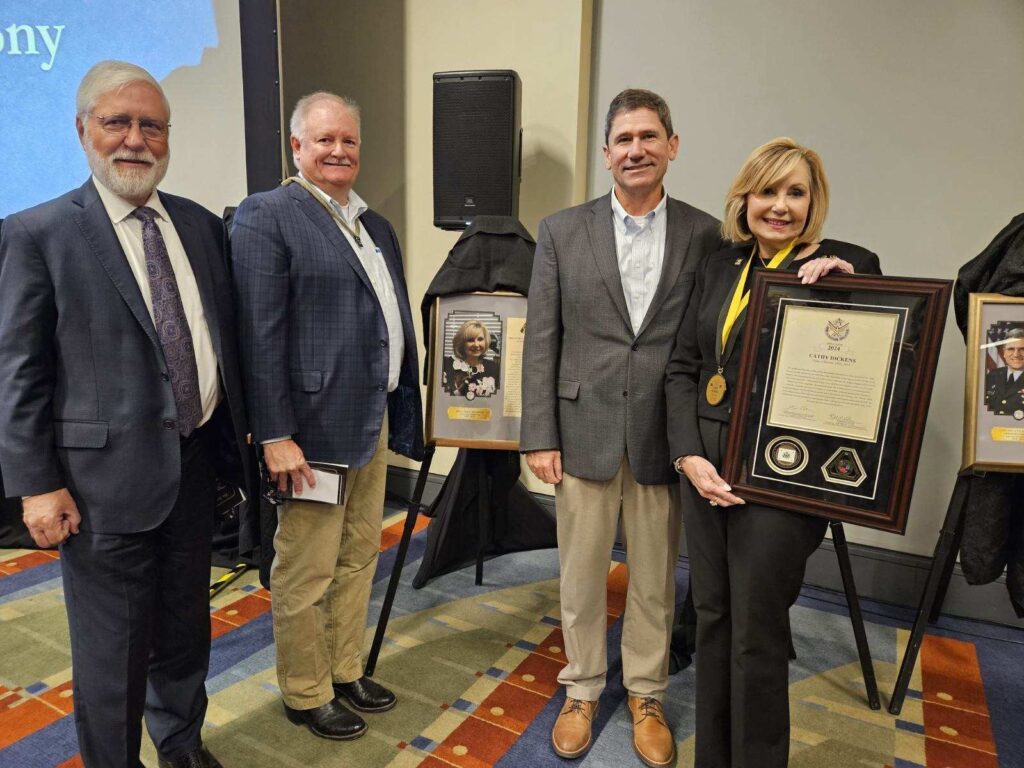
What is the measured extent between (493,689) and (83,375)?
59.6 inches

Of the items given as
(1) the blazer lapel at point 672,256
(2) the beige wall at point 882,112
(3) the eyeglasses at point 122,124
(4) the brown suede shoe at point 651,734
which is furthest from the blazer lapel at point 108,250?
(2) the beige wall at point 882,112

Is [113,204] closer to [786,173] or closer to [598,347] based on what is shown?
[598,347]

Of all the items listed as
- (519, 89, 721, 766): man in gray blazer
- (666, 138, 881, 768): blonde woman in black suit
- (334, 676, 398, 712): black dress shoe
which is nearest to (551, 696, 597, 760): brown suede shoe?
(519, 89, 721, 766): man in gray blazer

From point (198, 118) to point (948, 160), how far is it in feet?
10.2

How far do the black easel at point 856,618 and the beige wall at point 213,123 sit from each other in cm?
274

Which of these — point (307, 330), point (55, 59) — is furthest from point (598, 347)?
point (55, 59)

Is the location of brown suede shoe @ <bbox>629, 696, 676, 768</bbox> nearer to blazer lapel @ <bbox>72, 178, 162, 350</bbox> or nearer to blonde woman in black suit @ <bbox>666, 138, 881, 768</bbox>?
blonde woman in black suit @ <bbox>666, 138, 881, 768</bbox>

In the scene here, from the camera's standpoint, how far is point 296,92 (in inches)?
145

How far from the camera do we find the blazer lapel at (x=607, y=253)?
1.75m

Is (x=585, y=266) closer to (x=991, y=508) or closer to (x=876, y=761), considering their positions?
(x=991, y=508)

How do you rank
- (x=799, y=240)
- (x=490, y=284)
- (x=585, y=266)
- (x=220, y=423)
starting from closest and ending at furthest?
(x=799, y=240), (x=220, y=423), (x=585, y=266), (x=490, y=284)

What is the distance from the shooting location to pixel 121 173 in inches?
54.6

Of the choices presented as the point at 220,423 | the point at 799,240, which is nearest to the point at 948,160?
the point at 799,240

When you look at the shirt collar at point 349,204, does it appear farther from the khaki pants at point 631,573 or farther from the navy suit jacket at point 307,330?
the khaki pants at point 631,573
